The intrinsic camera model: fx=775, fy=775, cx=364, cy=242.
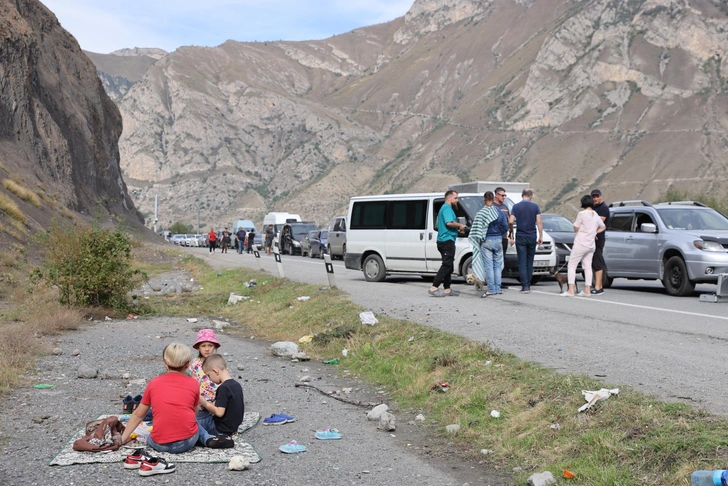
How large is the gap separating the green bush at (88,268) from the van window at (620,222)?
1062 cm

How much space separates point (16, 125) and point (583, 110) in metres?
121

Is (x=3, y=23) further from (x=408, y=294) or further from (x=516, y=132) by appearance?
(x=516, y=132)

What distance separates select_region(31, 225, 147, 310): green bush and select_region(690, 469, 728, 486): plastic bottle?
1266cm

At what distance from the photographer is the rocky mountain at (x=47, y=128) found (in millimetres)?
35875

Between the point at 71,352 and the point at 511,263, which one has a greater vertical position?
the point at 511,263

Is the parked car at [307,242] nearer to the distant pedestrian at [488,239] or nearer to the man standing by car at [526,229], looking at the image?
the man standing by car at [526,229]

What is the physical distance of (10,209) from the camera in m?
28.4

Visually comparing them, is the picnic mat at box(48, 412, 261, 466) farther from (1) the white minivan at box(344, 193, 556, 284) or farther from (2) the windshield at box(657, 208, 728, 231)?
(2) the windshield at box(657, 208, 728, 231)

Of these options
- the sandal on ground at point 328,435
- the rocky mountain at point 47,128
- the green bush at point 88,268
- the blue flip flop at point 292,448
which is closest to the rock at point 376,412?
the sandal on ground at point 328,435

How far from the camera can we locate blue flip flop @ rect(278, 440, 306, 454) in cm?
591

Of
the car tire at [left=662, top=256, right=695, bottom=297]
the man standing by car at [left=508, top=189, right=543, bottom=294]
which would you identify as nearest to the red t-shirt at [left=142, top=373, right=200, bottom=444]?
the man standing by car at [left=508, top=189, right=543, bottom=294]

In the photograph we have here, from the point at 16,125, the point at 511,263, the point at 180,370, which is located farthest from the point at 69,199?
the point at 180,370

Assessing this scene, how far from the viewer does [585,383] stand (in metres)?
6.55

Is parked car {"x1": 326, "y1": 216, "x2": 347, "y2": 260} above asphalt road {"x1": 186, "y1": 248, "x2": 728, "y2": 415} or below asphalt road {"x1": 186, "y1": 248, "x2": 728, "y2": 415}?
above
